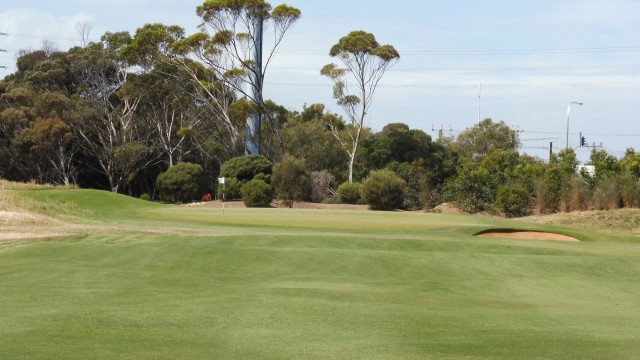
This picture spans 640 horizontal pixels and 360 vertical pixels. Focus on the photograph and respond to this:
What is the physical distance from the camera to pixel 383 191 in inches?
2378

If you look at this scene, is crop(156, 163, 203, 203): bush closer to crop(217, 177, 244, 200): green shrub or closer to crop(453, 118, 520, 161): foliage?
crop(217, 177, 244, 200): green shrub

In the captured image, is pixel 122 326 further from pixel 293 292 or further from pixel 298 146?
pixel 298 146

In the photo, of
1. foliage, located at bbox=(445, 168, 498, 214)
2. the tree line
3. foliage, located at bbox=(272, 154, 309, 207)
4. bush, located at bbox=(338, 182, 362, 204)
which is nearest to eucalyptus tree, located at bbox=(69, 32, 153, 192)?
the tree line

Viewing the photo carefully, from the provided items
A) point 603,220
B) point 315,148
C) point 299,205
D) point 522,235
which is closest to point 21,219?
point 522,235

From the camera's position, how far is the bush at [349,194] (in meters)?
64.8

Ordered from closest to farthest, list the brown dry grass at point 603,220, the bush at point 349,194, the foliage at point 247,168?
the brown dry grass at point 603,220
the bush at point 349,194
the foliage at point 247,168

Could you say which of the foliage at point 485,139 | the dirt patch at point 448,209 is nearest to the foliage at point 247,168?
the dirt patch at point 448,209

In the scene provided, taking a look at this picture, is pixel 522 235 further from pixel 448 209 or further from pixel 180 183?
pixel 180 183

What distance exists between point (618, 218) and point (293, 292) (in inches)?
1347

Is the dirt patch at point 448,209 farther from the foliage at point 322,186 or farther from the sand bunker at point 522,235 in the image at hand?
the sand bunker at point 522,235

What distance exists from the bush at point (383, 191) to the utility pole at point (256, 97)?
54.9 ft

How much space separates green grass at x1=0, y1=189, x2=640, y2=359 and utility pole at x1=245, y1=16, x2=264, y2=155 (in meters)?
42.3

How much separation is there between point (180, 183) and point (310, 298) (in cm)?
5413

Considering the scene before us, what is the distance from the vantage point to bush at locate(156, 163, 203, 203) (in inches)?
2766
